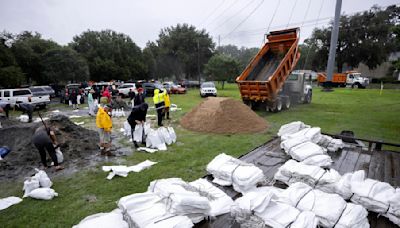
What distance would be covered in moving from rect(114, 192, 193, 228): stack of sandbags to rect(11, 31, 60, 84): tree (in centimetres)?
2952

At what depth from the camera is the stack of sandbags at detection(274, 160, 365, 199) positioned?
2.58m

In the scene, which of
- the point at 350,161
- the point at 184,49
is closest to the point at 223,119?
the point at 350,161

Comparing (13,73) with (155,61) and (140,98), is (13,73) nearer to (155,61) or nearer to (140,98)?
(140,98)

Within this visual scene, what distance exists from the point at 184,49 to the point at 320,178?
1619 inches

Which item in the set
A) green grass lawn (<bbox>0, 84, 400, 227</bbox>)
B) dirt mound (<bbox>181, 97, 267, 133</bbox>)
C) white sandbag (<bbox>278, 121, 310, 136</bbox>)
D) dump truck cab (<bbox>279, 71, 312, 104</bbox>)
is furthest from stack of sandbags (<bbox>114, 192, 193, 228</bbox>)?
dump truck cab (<bbox>279, 71, 312, 104</bbox>)

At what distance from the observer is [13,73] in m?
19.4

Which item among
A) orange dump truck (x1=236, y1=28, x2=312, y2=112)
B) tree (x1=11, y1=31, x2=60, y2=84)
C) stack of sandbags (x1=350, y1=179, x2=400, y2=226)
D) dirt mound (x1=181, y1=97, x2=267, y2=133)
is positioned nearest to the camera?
stack of sandbags (x1=350, y1=179, x2=400, y2=226)

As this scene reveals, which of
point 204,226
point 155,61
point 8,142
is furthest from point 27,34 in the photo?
point 204,226

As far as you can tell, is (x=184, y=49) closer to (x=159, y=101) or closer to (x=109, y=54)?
(x=109, y=54)

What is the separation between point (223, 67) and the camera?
2978cm

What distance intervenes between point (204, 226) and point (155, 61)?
135 feet

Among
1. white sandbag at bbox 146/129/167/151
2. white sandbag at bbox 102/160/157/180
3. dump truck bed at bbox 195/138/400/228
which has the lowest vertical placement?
white sandbag at bbox 102/160/157/180

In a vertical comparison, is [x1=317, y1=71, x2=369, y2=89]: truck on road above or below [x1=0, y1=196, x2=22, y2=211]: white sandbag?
above

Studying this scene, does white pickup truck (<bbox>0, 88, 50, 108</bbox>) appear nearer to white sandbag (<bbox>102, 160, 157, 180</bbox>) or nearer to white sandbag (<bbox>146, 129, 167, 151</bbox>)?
white sandbag (<bbox>146, 129, 167, 151</bbox>)
